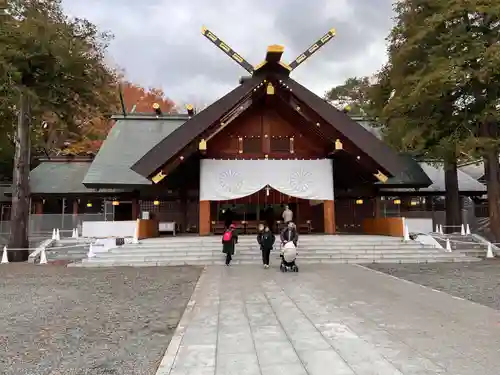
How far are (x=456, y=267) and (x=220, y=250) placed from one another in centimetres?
689

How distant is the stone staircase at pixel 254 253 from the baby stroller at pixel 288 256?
1.93 m

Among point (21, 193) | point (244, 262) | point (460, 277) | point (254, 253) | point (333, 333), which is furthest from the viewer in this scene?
point (21, 193)

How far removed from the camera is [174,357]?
3.86 meters

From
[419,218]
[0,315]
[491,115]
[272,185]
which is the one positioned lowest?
[0,315]

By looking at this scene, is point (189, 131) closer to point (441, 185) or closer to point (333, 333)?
point (333, 333)

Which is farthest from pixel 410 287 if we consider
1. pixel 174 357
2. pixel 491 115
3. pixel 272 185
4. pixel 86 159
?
→ pixel 86 159

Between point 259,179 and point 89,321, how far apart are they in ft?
36.9

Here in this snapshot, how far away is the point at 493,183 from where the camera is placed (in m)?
15.8

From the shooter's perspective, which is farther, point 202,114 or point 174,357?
point 202,114

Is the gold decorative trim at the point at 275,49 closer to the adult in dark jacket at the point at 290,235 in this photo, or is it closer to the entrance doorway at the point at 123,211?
the adult in dark jacket at the point at 290,235

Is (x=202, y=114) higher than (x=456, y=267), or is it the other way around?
(x=202, y=114)

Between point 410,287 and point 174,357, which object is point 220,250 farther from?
point 174,357

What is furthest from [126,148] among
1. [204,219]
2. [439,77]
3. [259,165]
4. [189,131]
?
[439,77]

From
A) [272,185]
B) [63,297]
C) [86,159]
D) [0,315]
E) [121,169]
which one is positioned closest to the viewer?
[0,315]
